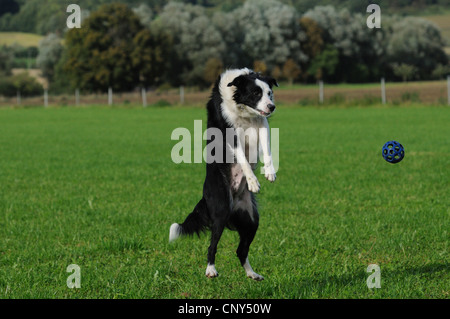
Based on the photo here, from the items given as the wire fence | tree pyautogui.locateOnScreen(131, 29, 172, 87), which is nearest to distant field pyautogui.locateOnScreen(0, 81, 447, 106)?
the wire fence

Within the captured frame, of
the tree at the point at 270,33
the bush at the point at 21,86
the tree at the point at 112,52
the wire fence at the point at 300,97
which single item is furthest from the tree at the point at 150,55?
the bush at the point at 21,86

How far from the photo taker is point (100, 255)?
290 inches

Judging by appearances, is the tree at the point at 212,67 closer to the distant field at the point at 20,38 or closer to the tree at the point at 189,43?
the tree at the point at 189,43

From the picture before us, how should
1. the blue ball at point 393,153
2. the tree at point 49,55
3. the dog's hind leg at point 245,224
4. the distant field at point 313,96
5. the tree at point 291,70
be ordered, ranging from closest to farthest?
the dog's hind leg at point 245,224 < the blue ball at point 393,153 < the distant field at point 313,96 < the tree at point 291,70 < the tree at point 49,55

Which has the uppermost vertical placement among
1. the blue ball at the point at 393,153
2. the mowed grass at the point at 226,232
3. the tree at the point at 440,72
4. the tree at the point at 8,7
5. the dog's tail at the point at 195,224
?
the tree at the point at 8,7

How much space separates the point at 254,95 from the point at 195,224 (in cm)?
132

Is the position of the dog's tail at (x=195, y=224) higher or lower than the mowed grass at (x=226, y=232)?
higher

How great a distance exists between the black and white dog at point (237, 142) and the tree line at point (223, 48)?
201 feet

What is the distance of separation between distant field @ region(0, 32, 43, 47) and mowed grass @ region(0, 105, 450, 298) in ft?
443

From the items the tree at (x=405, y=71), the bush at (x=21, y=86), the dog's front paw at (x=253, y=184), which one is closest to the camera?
the dog's front paw at (x=253, y=184)

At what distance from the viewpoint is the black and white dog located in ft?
15.0

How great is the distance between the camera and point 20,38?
15088 cm

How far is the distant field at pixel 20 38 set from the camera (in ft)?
474

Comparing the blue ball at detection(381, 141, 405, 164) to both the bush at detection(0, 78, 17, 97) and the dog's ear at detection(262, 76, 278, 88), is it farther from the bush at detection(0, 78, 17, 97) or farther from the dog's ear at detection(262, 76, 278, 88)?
the bush at detection(0, 78, 17, 97)
